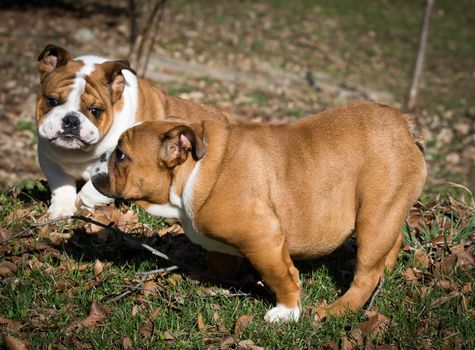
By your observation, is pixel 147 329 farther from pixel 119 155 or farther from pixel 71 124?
pixel 71 124

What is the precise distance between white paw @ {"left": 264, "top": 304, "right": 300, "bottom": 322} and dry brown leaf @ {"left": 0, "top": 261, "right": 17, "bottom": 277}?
1.97 metres

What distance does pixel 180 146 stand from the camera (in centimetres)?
419

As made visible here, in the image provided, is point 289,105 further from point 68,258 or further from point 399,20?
point 399,20

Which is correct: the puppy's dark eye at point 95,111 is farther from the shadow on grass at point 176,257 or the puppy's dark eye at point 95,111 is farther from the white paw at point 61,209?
the shadow on grass at point 176,257

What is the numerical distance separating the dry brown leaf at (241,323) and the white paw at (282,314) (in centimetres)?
12

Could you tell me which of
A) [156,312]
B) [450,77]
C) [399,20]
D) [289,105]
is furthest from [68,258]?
[399,20]

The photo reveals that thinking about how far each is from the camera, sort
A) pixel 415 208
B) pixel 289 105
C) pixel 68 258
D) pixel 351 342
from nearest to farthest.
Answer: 1. pixel 351 342
2. pixel 68 258
3. pixel 415 208
4. pixel 289 105

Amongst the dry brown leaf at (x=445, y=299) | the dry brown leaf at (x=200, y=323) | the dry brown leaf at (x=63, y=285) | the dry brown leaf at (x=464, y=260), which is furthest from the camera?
the dry brown leaf at (x=464, y=260)

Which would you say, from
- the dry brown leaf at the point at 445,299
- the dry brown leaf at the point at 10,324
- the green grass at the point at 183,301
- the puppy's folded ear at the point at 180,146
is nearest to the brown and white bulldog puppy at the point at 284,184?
the puppy's folded ear at the point at 180,146

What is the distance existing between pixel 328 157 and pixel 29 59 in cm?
1058

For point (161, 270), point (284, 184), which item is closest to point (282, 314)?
point (284, 184)

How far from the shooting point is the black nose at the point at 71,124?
5625 millimetres

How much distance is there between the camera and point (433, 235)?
5617 millimetres

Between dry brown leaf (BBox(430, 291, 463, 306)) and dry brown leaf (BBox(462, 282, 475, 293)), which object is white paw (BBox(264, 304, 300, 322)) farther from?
dry brown leaf (BBox(462, 282, 475, 293))
